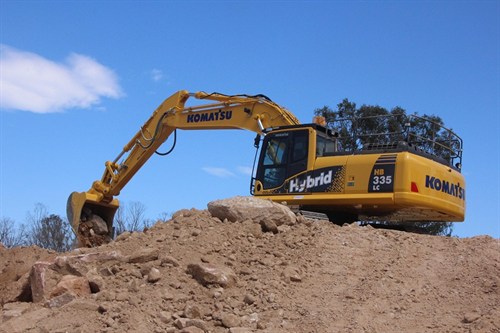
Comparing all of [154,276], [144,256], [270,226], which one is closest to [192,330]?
[154,276]

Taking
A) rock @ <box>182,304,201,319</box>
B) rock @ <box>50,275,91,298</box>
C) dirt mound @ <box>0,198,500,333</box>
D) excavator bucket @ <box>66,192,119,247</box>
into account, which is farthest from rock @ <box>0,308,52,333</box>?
excavator bucket @ <box>66,192,119,247</box>

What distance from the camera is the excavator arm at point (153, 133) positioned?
47.1ft

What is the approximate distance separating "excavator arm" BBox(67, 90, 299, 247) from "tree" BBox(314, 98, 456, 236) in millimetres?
1634

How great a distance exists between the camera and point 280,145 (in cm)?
1281

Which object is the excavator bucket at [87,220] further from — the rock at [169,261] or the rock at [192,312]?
the rock at [192,312]

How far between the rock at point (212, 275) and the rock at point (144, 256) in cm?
77

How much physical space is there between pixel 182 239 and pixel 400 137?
18.0ft

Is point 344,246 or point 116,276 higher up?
point 344,246

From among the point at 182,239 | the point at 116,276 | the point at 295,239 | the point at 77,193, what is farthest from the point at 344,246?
the point at 77,193

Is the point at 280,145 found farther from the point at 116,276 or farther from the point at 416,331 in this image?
the point at 416,331

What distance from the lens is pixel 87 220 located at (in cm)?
1603

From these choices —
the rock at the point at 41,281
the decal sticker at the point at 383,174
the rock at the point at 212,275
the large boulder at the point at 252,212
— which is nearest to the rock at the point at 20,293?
the rock at the point at 41,281

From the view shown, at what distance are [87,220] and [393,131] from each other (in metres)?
10.5

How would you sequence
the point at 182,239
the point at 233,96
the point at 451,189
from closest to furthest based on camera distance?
the point at 182,239 → the point at 451,189 → the point at 233,96
